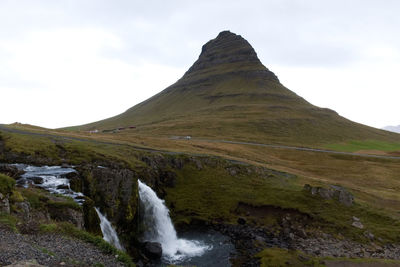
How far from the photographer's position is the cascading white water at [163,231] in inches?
1455

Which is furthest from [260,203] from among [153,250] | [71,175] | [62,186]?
[62,186]

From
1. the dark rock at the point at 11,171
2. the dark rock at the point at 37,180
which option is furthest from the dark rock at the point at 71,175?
the dark rock at the point at 11,171

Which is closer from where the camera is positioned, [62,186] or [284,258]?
[62,186]

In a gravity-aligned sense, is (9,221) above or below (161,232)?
above

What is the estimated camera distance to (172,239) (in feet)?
134

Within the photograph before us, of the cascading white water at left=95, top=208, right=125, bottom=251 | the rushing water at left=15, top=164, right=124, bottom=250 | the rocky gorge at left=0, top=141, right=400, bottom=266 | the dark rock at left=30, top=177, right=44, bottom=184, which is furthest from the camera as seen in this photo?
the rocky gorge at left=0, top=141, right=400, bottom=266

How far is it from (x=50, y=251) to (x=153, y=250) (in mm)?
20414

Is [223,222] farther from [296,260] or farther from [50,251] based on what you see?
[50,251]

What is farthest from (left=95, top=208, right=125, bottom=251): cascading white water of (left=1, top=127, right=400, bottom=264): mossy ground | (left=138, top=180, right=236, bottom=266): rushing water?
(left=1, top=127, right=400, bottom=264): mossy ground

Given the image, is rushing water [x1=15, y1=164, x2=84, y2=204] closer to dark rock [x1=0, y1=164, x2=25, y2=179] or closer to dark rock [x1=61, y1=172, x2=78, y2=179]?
dark rock [x1=61, y1=172, x2=78, y2=179]

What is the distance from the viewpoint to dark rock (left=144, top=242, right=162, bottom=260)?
113 feet

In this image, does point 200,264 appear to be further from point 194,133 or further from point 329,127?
point 329,127

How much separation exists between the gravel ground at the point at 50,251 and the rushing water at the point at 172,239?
18553 mm

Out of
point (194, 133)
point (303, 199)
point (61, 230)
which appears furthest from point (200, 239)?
point (194, 133)
